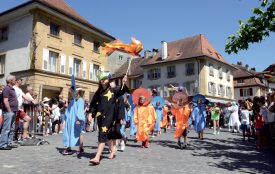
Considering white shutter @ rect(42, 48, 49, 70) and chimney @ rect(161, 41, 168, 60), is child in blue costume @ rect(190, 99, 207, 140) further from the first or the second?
chimney @ rect(161, 41, 168, 60)

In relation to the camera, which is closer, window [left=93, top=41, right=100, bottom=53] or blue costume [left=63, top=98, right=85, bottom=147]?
blue costume [left=63, top=98, right=85, bottom=147]

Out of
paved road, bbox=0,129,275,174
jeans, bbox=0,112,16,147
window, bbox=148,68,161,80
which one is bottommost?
paved road, bbox=0,129,275,174

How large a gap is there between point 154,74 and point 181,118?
41150 mm

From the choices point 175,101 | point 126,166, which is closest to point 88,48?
point 175,101

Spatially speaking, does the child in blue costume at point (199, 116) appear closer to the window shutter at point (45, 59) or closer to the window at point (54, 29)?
the window shutter at point (45, 59)

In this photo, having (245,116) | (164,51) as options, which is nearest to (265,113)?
(245,116)

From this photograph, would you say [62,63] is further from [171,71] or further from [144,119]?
[171,71]

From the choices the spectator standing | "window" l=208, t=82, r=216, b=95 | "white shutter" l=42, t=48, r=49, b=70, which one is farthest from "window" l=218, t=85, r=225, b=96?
the spectator standing

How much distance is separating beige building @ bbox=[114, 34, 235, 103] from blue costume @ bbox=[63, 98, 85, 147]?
118 ft

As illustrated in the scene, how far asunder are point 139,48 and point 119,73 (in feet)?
158

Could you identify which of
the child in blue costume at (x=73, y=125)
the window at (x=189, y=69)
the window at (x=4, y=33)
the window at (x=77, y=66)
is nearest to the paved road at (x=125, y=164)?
the child in blue costume at (x=73, y=125)

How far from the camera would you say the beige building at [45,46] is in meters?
25.4

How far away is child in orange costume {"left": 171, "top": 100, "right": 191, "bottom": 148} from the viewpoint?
9.77m

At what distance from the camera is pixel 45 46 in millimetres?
26047
